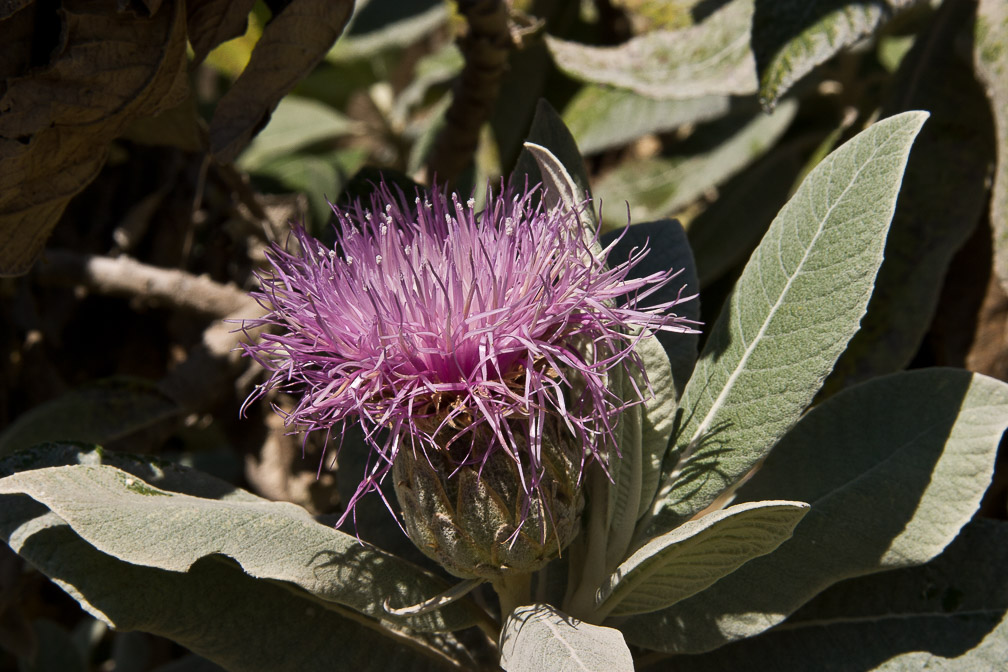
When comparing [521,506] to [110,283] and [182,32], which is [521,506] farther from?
[110,283]

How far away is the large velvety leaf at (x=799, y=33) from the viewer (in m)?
1.20

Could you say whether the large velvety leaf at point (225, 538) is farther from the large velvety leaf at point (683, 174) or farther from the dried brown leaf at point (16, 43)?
the large velvety leaf at point (683, 174)

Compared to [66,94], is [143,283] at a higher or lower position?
lower

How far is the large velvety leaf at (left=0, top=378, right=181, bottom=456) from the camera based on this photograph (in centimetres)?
138

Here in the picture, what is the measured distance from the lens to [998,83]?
4.22 feet

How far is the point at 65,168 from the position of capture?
3.49 ft

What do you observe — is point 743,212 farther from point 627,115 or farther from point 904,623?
point 904,623

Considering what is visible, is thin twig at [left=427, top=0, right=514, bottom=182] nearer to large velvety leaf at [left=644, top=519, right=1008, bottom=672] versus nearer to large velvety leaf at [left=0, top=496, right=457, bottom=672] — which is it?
large velvety leaf at [left=0, top=496, right=457, bottom=672]

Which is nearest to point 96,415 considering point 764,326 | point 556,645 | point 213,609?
point 213,609

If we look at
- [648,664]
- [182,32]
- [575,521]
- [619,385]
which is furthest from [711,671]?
[182,32]

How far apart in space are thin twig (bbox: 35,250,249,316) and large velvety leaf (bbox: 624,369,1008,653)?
942mm

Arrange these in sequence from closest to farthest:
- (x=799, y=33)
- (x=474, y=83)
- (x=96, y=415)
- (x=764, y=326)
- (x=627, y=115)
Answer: (x=764, y=326)
(x=799, y=33)
(x=96, y=415)
(x=474, y=83)
(x=627, y=115)

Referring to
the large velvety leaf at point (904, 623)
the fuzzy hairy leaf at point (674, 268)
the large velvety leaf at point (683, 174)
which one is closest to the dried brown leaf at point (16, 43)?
the fuzzy hairy leaf at point (674, 268)

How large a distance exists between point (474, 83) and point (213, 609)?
3.03 feet
